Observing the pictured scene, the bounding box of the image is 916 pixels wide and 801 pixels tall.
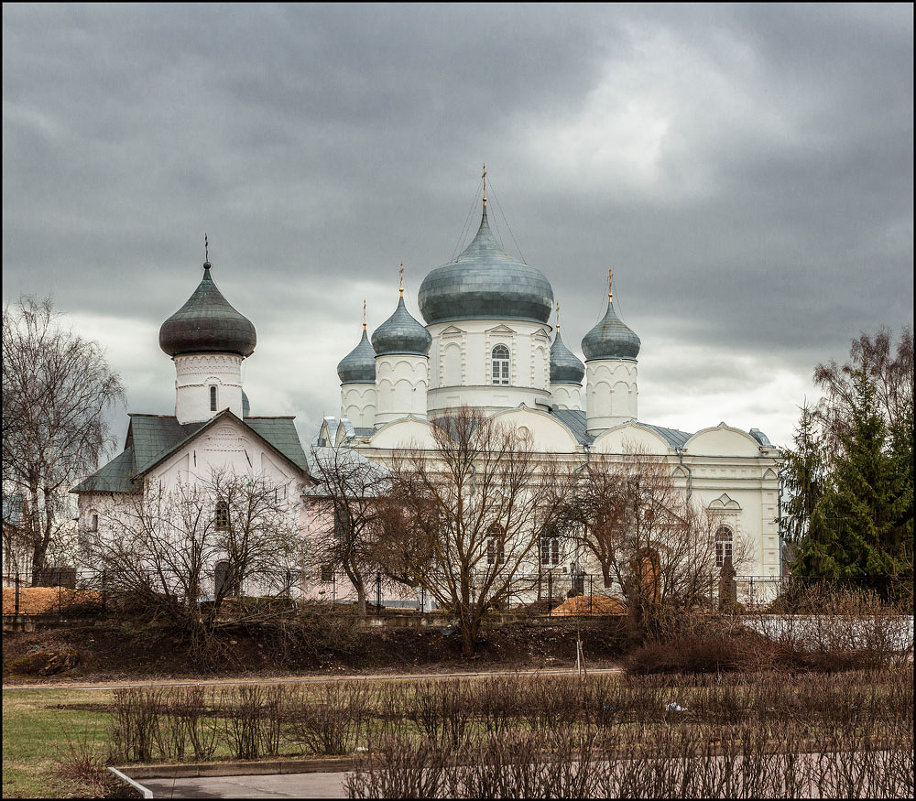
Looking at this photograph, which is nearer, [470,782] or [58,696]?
[470,782]

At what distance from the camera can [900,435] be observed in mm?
23484

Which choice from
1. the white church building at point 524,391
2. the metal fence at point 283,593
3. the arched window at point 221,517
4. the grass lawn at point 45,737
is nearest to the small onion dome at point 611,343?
the white church building at point 524,391

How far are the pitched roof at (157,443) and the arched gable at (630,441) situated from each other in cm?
1136

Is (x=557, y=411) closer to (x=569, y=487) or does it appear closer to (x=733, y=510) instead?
(x=733, y=510)

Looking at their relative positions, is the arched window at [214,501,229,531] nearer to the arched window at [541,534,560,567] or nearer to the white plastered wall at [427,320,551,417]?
the arched window at [541,534,560,567]

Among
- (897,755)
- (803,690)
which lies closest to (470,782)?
(897,755)

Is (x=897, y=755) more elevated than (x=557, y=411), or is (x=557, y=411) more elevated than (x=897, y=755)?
(x=557, y=411)

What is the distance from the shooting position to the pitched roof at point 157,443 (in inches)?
1153

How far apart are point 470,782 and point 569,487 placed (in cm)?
2461

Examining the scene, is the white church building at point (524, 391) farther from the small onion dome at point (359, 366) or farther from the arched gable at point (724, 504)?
the small onion dome at point (359, 366)

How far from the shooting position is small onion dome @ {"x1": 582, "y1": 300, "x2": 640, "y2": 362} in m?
43.0

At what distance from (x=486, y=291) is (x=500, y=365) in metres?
2.49

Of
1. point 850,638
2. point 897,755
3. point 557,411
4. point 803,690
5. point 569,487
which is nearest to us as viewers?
point 897,755

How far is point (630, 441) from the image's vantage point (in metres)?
39.2
